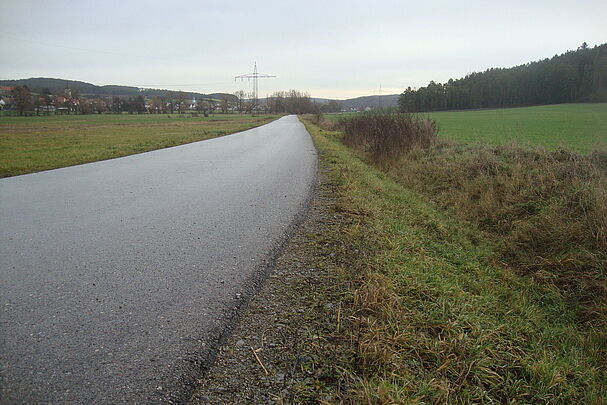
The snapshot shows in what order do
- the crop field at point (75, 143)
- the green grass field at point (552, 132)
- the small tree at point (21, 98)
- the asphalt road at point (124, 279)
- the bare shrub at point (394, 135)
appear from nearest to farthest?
the asphalt road at point (124, 279)
the green grass field at point (552, 132)
the crop field at point (75, 143)
the bare shrub at point (394, 135)
the small tree at point (21, 98)

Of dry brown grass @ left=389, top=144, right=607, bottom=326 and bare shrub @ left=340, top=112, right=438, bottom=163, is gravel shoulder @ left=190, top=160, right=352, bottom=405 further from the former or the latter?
bare shrub @ left=340, top=112, right=438, bottom=163

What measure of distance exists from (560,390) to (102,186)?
8.79 meters

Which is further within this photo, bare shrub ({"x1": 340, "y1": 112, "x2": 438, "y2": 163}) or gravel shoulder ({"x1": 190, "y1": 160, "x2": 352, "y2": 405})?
bare shrub ({"x1": 340, "y1": 112, "x2": 438, "y2": 163})

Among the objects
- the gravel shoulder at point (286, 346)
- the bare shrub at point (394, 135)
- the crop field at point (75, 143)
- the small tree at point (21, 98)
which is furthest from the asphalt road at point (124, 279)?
the small tree at point (21, 98)

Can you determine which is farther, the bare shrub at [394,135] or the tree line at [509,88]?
the tree line at [509,88]

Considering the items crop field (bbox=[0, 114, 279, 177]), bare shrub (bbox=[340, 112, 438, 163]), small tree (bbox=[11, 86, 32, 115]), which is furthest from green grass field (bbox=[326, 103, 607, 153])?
small tree (bbox=[11, 86, 32, 115])

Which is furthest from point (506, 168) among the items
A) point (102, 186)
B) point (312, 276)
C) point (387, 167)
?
point (102, 186)

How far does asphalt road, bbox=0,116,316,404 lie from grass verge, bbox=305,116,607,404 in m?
1.08

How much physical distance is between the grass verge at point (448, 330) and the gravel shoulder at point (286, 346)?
0.08 meters

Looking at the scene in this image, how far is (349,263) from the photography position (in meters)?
4.09

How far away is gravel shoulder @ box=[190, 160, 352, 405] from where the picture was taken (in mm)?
2180

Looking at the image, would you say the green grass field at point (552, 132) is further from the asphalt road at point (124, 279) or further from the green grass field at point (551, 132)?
the asphalt road at point (124, 279)

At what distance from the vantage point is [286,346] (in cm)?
261

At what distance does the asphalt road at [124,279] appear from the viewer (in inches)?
90.4
